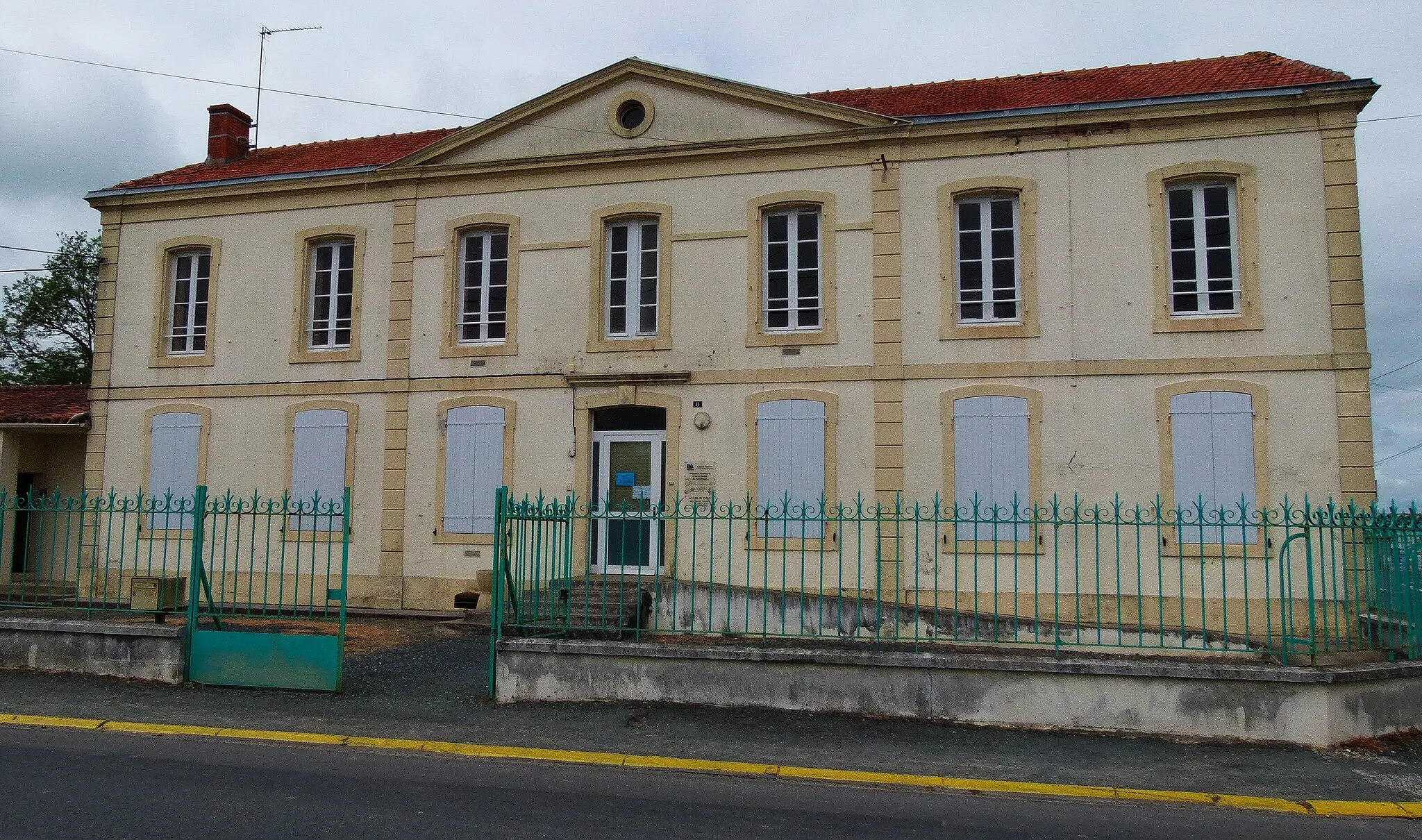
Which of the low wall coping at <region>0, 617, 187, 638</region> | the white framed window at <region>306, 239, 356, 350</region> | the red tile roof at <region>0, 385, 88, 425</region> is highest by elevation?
the white framed window at <region>306, 239, 356, 350</region>

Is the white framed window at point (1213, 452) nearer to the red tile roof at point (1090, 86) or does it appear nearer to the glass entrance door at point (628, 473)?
the red tile roof at point (1090, 86)

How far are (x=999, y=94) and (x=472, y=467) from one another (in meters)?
9.01

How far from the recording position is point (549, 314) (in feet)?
46.7

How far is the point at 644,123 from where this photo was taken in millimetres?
14117

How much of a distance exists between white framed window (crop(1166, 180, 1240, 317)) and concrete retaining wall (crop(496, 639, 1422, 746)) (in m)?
6.05

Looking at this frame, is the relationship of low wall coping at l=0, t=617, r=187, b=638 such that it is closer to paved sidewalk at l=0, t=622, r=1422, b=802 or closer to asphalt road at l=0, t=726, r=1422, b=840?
paved sidewalk at l=0, t=622, r=1422, b=802

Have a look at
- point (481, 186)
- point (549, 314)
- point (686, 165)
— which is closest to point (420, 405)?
point (549, 314)

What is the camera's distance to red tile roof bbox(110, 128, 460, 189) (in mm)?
15781

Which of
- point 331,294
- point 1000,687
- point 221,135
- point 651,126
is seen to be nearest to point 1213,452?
point 1000,687

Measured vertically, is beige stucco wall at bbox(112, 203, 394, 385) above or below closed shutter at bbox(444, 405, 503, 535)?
above

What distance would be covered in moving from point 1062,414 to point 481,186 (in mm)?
8676

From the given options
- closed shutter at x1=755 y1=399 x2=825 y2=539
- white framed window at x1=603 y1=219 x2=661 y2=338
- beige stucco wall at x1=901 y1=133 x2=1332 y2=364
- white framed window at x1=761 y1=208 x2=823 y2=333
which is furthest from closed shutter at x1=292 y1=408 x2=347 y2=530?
beige stucco wall at x1=901 y1=133 x2=1332 y2=364

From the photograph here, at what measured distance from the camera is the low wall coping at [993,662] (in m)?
7.08

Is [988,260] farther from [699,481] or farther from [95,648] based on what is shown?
[95,648]
